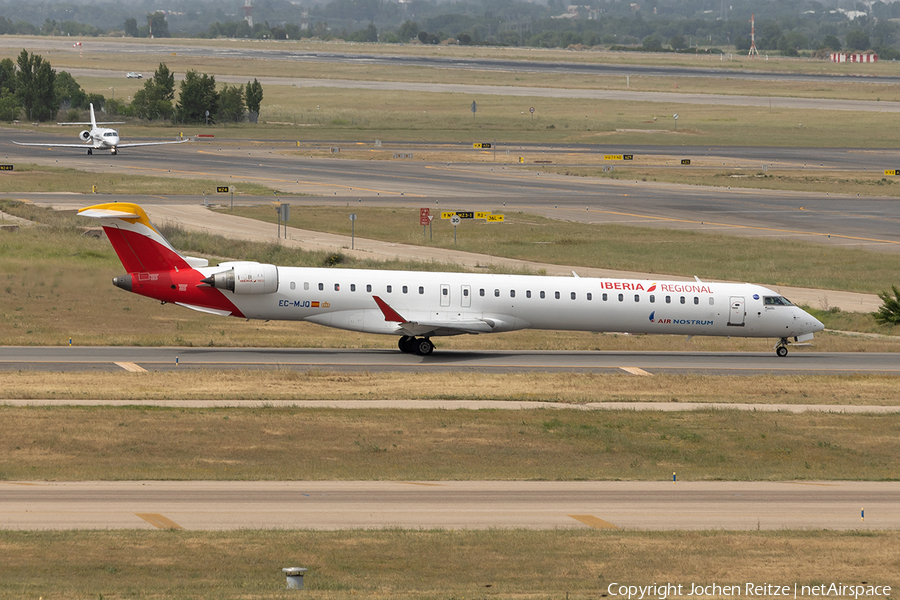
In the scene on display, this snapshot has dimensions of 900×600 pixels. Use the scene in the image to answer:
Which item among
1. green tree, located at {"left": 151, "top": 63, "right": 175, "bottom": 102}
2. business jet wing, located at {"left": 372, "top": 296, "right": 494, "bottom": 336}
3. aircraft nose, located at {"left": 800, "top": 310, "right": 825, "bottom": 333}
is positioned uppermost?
green tree, located at {"left": 151, "top": 63, "right": 175, "bottom": 102}

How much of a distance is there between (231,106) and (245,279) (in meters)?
115

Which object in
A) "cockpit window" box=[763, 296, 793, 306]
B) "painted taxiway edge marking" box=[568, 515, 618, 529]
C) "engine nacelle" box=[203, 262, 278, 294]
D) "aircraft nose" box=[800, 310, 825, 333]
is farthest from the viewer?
"aircraft nose" box=[800, 310, 825, 333]

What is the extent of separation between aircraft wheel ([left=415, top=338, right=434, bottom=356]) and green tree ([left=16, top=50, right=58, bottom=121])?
11333 cm

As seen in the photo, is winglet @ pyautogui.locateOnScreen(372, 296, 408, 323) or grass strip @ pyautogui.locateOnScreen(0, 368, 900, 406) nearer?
grass strip @ pyautogui.locateOnScreen(0, 368, 900, 406)

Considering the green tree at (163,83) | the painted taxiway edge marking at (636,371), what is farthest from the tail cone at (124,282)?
the green tree at (163,83)

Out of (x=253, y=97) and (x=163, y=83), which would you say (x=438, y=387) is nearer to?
(x=253, y=97)

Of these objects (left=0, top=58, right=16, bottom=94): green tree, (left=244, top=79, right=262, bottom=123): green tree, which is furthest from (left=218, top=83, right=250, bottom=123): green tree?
(left=0, top=58, right=16, bottom=94): green tree

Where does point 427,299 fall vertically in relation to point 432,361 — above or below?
above

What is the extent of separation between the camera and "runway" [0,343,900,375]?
130 feet

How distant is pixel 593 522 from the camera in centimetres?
2394

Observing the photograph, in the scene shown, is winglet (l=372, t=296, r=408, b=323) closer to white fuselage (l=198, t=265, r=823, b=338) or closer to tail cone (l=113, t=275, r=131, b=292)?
white fuselage (l=198, t=265, r=823, b=338)

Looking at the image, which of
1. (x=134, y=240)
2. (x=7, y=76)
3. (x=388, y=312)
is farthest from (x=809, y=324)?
(x=7, y=76)

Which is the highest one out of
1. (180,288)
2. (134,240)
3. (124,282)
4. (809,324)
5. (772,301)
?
(134,240)

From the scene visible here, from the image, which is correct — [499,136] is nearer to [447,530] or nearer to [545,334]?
[545,334]
